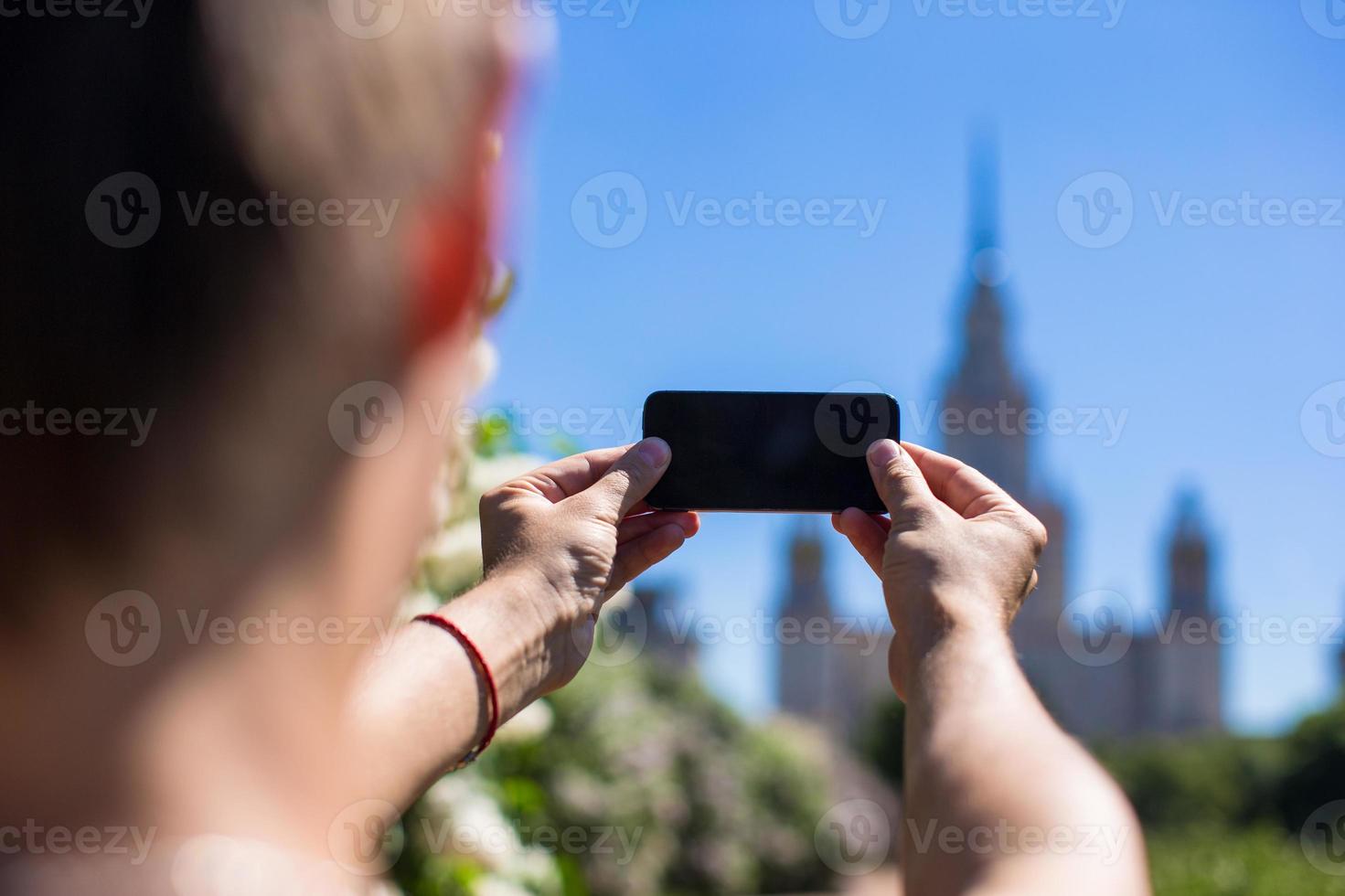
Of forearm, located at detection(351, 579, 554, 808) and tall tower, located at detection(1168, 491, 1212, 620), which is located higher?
forearm, located at detection(351, 579, 554, 808)

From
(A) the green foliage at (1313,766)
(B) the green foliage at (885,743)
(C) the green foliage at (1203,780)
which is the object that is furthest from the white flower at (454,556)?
(B) the green foliage at (885,743)

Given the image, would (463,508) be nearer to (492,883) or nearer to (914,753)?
(492,883)

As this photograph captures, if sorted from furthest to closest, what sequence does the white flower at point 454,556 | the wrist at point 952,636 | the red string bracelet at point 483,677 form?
1. the white flower at point 454,556
2. the red string bracelet at point 483,677
3. the wrist at point 952,636

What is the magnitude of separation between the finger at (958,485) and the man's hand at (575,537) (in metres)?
0.42

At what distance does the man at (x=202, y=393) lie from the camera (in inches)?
27.3

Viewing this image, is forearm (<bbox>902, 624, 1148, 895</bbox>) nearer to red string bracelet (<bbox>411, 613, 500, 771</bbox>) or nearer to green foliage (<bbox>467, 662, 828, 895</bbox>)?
red string bracelet (<bbox>411, 613, 500, 771</bbox>)

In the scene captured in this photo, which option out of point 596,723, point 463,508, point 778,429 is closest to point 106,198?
point 778,429

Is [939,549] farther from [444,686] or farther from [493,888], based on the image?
[493,888]

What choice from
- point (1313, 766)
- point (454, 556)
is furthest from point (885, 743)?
point (454, 556)

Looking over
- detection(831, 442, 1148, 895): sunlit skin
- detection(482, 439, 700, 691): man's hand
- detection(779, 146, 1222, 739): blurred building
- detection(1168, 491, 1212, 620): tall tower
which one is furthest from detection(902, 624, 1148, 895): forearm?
detection(1168, 491, 1212, 620): tall tower

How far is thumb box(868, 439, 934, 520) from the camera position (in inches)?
62.4

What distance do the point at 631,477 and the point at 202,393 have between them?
1129 mm

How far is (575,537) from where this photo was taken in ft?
5.64

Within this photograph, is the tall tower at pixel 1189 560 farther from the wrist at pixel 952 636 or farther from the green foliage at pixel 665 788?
the wrist at pixel 952 636
